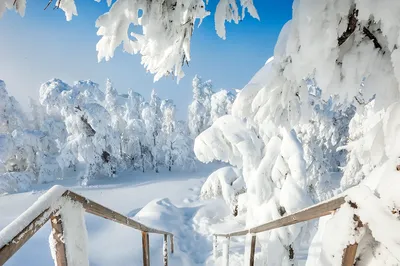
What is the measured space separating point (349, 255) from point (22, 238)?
1.69 meters

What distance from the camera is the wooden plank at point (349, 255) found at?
127 centimetres

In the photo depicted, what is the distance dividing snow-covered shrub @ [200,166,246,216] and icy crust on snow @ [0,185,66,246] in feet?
41.2

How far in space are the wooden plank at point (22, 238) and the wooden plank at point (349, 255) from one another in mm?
1662

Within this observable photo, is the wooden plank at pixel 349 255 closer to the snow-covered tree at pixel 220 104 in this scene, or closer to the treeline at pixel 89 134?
the treeline at pixel 89 134

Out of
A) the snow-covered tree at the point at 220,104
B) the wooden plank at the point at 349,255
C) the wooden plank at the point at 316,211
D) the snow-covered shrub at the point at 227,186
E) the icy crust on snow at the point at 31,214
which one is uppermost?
the snow-covered tree at the point at 220,104

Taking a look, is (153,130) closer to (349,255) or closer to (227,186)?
(227,186)

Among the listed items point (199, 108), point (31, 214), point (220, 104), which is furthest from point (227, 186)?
point (199, 108)

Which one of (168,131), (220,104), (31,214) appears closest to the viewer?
(31,214)

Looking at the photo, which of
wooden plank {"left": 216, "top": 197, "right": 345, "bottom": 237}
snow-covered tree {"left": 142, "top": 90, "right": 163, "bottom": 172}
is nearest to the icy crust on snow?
wooden plank {"left": 216, "top": 197, "right": 345, "bottom": 237}

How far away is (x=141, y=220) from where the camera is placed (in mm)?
13508

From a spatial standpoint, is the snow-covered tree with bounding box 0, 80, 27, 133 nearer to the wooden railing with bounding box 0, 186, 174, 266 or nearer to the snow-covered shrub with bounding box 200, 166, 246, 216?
the snow-covered shrub with bounding box 200, 166, 246, 216

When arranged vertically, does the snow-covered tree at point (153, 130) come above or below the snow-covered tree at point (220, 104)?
below

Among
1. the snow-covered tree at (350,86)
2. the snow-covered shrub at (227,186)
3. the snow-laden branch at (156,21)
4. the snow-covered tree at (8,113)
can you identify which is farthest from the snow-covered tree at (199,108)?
the snow-laden branch at (156,21)

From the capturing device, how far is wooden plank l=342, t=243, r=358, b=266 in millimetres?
1270
